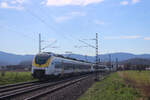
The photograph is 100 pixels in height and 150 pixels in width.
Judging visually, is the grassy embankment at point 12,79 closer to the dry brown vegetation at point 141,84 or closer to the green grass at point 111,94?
the green grass at point 111,94

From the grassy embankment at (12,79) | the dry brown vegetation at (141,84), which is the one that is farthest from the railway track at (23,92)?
the dry brown vegetation at (141,84)

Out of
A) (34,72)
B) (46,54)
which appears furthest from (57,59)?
(34,72)

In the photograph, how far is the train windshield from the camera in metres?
28.4

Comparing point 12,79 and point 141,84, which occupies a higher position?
point 12,79

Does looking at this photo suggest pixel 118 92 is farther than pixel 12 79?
No

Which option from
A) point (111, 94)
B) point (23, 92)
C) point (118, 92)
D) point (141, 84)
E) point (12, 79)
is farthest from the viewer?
point (12, 79)

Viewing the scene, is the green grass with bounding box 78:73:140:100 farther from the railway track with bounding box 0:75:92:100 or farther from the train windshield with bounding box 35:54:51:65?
the train windshield with bounding box 35:54:51:65

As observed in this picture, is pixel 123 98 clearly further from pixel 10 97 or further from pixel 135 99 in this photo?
pixel 10 97

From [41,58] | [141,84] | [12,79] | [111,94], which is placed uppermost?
[41,58]

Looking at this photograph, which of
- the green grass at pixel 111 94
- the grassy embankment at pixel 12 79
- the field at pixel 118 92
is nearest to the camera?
the green grass at pixel 111 94

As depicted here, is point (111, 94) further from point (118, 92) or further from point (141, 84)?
point (141, 84)

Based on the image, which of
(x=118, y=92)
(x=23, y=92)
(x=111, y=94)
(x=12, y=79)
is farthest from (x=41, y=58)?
(x=111, y=94)

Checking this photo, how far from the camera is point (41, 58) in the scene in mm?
28797

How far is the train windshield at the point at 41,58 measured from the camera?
93.3 ft
